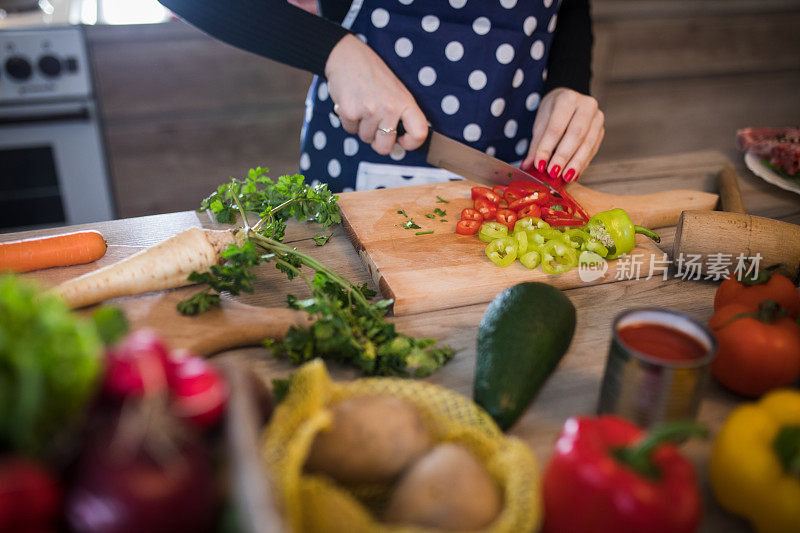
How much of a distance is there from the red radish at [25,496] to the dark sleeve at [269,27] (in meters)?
1.20

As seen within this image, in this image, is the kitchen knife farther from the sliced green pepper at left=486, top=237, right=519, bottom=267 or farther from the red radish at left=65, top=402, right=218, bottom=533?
the red radish at left=65, top=402, right=218, bottom=533

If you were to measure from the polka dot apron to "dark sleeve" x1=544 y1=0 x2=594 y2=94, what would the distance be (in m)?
0.06

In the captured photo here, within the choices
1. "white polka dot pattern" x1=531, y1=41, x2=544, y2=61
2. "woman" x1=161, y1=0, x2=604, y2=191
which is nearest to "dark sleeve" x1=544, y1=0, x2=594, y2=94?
"woman" x1=161, y1=0, x2=604, y2=191

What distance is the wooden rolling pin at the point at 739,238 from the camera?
1.18m

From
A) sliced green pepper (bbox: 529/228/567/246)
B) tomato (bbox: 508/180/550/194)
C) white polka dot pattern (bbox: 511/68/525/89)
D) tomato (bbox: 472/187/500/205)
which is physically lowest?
sliced green pepper (bbox: 529/228/567/246)

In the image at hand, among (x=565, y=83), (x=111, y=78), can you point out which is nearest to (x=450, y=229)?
(x=565, y=83)

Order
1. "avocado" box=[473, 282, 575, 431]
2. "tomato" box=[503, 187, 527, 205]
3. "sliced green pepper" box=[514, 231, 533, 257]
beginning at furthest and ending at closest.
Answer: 1. "tomato" box=[503, 187, 527, 205]
2. "sliced green pepper" box=[514, 231, 533, 257]
3. "avocado" box=[473, 282, 575, 431]

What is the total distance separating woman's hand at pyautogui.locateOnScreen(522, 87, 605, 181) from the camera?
154cm

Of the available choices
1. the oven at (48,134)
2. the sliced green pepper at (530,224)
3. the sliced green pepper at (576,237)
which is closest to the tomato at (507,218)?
the sliced green pepper at (530,224)

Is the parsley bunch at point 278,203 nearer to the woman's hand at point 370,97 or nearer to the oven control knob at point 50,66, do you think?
the woman's hand at point 370,97

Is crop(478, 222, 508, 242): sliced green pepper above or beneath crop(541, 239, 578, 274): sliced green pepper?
above

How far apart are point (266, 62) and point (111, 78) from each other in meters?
0.68

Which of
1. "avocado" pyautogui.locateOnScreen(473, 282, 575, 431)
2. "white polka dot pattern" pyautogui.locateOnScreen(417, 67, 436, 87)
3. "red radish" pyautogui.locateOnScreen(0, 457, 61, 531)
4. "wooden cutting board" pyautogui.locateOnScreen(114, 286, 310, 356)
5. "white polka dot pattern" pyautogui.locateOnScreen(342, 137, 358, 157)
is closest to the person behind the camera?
"red radish" pyautogui.locateOnScreen(0, 457, 61, 531)

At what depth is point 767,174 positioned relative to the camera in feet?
5.61
